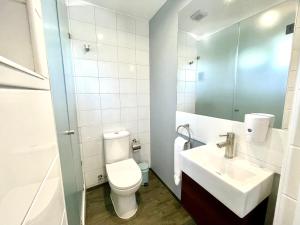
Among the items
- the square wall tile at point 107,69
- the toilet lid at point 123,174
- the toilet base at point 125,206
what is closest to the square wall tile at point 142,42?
the square wall tile at point 107,69

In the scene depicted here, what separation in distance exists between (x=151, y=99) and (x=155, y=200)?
134cm

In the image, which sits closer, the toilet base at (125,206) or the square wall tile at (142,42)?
the toilet base at (125,206)

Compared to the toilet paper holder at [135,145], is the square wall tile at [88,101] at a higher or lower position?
higher

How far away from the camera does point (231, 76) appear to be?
117cm

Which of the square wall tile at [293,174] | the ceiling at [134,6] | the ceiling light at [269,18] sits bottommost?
the square wall tile at [293,174]

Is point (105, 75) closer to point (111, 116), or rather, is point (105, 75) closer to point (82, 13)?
point (111, 116)

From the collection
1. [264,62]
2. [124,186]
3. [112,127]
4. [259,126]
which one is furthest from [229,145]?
[112,127]

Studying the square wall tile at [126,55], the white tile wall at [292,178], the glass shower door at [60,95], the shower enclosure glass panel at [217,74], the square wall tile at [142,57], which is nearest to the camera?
the white tile wall at [292,178]

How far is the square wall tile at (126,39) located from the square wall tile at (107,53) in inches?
4.8

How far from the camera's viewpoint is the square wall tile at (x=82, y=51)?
1.60 m

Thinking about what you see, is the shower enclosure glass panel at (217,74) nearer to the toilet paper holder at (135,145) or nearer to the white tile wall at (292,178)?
the white tile wall at (292,178)

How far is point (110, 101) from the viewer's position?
73.7 inches

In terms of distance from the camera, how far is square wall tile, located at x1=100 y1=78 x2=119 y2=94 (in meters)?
1.80

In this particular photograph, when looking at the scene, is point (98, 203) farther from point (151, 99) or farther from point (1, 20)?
point (1, 20)
